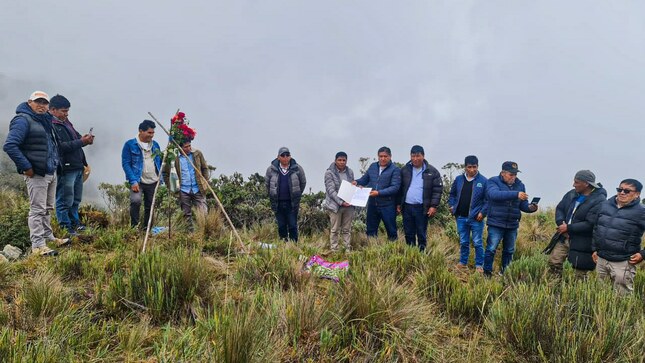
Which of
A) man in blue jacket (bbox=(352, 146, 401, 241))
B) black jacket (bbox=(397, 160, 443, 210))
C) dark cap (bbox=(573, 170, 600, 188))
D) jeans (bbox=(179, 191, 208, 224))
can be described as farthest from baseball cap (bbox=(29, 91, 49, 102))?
dark cap (bbox=(573, 170, 600, 188))

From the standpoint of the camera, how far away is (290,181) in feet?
22.9

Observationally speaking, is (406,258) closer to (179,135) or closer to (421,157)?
(421,157)

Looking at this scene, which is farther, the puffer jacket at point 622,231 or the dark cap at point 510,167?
the dark cap at point 510,167

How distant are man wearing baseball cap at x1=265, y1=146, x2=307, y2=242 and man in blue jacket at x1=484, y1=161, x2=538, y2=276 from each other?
3.46 meters

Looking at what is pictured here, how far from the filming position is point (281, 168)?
707cm

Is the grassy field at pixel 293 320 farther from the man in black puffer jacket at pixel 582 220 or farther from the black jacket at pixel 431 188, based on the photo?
the black jacket at pixel 431 188

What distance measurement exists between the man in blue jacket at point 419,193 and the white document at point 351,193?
778mm

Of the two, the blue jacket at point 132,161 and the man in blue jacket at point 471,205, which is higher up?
the blue jacket at point 132,161

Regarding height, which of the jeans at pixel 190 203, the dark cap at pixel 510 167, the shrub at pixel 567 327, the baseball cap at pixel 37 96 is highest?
the baseball cap at pixel 37 96

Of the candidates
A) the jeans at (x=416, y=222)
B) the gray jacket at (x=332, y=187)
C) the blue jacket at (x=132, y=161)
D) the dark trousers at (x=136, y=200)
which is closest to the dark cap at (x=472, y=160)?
the jeans at (x=416, y=222)

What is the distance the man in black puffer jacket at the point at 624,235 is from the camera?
14.5 ft

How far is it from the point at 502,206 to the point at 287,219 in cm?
398

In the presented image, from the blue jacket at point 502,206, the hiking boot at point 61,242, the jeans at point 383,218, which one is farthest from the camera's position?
the jeans at point 383,218

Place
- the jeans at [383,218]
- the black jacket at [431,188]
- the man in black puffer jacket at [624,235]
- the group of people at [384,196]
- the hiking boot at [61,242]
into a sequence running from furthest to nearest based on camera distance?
the jeans at [383,218]
the black jacket at [431,188]
the hiking boot at [61,242]
the group of people at [384,196]
the man in black puffer jacket at [624,235]
